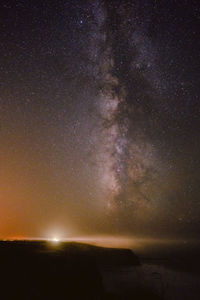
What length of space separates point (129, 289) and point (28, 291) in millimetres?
20921

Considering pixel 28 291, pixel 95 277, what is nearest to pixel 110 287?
pixel 95 277

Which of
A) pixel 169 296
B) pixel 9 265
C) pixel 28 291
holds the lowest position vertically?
pixel 169 296

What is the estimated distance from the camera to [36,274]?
18.0 metres

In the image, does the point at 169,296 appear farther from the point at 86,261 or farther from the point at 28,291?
the point at 28,291

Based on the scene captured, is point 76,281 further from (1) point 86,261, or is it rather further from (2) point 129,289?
(2) point 129,289

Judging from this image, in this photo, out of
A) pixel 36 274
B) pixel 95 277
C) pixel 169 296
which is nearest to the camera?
pixel 36 274

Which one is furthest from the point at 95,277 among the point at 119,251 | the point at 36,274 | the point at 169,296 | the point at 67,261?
the point at 119,251

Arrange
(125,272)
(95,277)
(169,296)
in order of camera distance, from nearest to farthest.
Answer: (95,277) < (169,296) < (125,272)

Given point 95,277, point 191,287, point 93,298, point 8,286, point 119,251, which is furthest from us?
point 119,251

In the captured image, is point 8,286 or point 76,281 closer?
point 8,286

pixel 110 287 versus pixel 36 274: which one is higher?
pixel 36 274

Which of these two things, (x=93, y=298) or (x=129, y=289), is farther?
(x=129, y=289)

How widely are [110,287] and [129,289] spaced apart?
292cm

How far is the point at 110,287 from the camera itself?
33250mm
